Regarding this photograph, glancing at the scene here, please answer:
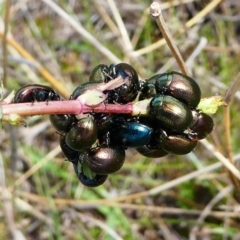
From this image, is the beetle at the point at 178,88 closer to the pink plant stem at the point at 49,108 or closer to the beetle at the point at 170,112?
the beetle at the point at 170,112

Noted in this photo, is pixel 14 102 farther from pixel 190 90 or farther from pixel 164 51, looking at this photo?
pixel 164 51

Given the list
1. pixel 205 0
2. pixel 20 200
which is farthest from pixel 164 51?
pixel 20 200

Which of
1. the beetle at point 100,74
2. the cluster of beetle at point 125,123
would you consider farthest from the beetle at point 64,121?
the beetle at point 100,74

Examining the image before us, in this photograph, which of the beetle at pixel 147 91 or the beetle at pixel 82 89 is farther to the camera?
the beetle at pixel 147 91

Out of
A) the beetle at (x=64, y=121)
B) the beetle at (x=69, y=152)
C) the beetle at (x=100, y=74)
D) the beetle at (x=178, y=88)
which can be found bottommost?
the beetle at (x=69, y=152)

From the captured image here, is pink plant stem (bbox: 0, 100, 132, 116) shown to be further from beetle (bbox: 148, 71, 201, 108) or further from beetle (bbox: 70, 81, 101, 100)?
beetle (bbox: 148, 71, 201, 108)

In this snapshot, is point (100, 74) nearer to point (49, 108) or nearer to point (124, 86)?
point (124, 86)


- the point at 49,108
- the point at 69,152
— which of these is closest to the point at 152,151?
the point at 69,152

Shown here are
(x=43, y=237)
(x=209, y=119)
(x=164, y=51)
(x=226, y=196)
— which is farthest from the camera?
(x=164, y=51)
